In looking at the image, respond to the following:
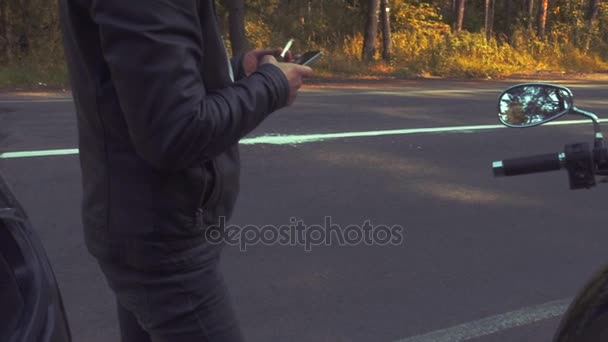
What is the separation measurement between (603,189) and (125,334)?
506 centimetres

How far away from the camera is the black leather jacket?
4.64 ft

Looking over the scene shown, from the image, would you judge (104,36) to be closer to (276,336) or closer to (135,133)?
(135,133)

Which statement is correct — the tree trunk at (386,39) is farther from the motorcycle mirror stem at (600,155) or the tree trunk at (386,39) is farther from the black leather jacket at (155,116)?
the black leather jacket at (155,116)

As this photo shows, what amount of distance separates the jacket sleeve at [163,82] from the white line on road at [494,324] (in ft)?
7.45

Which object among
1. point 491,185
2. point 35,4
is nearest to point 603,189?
point 491,185

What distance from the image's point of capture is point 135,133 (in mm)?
1473

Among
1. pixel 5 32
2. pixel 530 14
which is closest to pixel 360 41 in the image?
pixel 5 32

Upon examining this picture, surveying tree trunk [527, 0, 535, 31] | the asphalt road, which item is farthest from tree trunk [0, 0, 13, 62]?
tree trunk [527, 0, 535, 31]

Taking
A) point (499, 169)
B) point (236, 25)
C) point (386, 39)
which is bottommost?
point (386, 39)

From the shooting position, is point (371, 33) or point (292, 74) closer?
point (292, 74)

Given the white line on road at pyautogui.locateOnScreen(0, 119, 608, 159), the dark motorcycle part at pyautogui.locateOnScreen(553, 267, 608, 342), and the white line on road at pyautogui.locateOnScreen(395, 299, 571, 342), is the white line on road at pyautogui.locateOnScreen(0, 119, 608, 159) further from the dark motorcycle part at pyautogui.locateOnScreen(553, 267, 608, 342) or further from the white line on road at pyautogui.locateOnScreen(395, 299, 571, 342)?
the dark motorcycle part at pyautogui.locateOnScreen(553, 267, 608, 342)

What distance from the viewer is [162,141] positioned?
146 cm

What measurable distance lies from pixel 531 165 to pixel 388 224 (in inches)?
130

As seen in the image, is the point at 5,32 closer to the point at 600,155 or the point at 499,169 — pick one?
the point at 499,169
